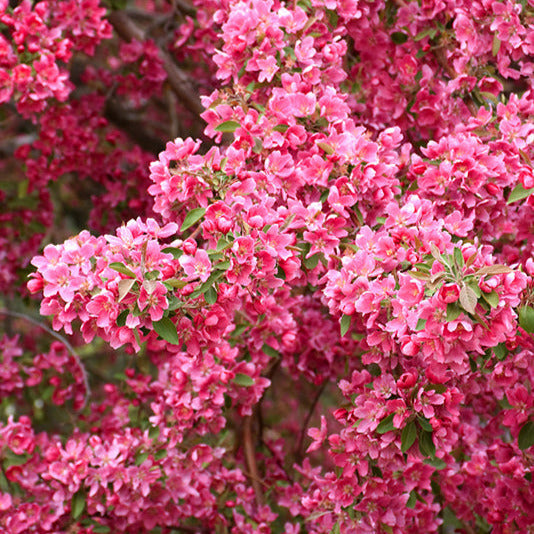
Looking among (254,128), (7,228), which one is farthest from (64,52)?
(7,228)

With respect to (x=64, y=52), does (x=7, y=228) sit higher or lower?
lower

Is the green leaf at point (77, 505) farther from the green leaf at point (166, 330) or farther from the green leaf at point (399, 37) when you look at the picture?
the green leaf at point (399, 37)

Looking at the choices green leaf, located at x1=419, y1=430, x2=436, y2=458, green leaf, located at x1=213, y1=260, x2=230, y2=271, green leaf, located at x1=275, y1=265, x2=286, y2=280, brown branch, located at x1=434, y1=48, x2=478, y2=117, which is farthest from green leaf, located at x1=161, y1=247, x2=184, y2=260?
brown branch, located at x1=434, y1=48, x2=478, y2=117

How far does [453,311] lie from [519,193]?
578mm

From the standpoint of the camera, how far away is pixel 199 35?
11.0 feet

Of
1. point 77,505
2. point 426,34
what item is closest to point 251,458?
point 77,505

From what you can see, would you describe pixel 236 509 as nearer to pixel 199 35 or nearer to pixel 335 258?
pixel 335 258

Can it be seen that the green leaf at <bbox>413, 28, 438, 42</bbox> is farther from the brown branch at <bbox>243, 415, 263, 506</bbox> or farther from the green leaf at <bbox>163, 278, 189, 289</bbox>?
the brown branch at <bbox>243, 415, 263, 506</bbox>

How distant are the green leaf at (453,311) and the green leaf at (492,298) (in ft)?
0.21

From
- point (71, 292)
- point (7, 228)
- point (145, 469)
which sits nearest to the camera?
point (71, 292)

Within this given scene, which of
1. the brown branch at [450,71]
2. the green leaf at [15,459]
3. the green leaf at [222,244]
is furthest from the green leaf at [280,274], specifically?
the green leaf at [15,459]

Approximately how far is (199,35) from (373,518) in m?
2.06

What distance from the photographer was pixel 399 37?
2770 mm

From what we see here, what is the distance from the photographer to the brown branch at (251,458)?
3.04 metres
